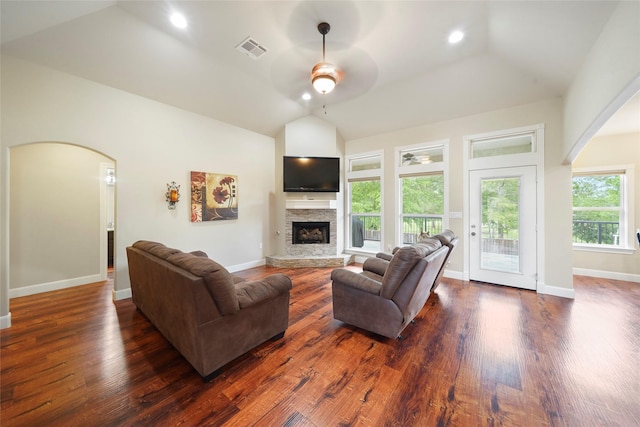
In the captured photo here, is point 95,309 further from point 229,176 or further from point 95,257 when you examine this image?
point 229,176

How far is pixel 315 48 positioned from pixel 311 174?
2501mm

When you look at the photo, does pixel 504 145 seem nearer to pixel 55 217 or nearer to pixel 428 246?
pixel 428 246

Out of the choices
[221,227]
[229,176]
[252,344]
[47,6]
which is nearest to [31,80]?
[47,6]

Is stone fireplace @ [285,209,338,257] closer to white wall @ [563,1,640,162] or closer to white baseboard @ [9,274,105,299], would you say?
white baseboard @ [9,274,105,299]

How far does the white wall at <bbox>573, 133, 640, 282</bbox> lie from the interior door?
208 cm

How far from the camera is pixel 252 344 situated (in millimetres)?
2078

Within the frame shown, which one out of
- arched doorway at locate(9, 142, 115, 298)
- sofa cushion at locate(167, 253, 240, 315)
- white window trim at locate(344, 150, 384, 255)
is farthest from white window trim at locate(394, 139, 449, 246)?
arched doorway at locate(9, 142, 115, 298)

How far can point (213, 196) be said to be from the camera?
4.57m

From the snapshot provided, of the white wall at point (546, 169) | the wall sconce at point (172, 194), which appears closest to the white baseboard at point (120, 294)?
the wall sconce at point (172, 194)

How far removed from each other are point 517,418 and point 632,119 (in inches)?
209

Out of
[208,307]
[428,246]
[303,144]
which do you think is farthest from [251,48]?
[428,246]

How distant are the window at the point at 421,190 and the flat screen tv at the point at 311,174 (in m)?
1.46

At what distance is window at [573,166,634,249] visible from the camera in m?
4.35

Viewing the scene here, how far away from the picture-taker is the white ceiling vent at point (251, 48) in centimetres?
312
